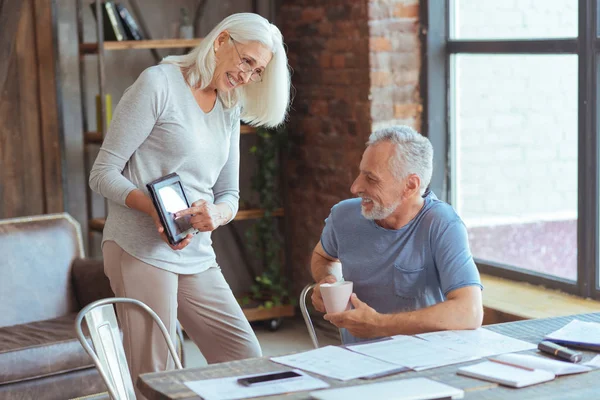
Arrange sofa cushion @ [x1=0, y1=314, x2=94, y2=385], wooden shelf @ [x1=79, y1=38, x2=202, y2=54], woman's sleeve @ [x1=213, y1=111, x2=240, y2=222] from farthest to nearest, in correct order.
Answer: wooden shelf @ [x1=79, y1=38, x2=202, y2=54] → sofa cushion @ [x1=0, y1=314, x2=94, y2=385] → woman's sleeve @ [x1=213, y1=111, x2=240, y2=222]

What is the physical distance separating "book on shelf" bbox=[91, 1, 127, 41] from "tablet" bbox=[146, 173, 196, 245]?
2183 millimetres

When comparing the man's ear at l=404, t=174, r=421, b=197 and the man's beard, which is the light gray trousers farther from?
the man's ear at l=404, t=174, r=421, b=197

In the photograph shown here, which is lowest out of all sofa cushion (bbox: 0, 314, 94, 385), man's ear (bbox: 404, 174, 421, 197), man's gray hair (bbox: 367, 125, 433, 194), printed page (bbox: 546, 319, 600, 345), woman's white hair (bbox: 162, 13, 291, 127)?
sofa cushion (bbox: 0, 314, 94, 385)

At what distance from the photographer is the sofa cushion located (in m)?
3.50

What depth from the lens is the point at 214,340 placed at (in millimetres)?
3033

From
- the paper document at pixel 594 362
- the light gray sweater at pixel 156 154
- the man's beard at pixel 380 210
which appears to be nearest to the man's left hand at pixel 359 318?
the man's beard at pixel 380 210

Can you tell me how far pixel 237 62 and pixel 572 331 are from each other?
1.30 m

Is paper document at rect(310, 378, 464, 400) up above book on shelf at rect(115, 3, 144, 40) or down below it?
below

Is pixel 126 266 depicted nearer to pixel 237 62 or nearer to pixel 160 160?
pixel 160 160

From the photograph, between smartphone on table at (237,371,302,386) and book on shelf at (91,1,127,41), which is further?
book on shelf at (91,1,127,41)

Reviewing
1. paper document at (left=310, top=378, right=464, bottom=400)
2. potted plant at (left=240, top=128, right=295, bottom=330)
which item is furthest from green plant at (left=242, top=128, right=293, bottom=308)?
paper document at (left=310, top=378, right=464, bottom=400)

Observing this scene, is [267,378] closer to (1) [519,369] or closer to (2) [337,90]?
(1) [519,369]

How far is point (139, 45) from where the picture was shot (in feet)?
15.8

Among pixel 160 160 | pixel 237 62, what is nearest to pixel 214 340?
pixel 160 160
